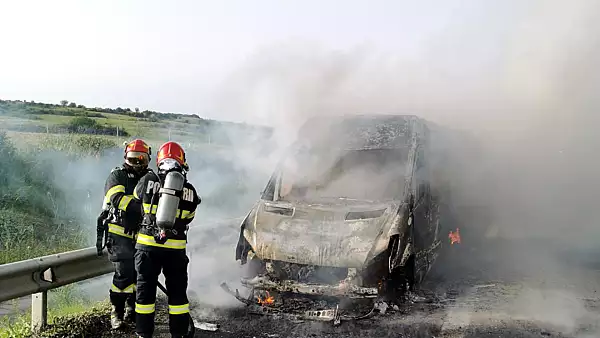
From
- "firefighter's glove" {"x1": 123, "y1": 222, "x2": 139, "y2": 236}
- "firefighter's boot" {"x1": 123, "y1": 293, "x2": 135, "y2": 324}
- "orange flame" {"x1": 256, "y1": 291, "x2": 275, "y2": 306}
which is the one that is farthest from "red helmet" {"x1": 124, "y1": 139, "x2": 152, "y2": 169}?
"orange flame" {"x1": 256, "y1": 291, "x2": 275, "y2": 306}

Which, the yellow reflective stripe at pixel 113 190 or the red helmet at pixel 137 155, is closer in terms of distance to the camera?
the yellow reflective stripe at pixel 113 190

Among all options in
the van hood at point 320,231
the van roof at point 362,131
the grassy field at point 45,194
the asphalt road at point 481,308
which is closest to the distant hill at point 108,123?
the grassy field at point 45,194

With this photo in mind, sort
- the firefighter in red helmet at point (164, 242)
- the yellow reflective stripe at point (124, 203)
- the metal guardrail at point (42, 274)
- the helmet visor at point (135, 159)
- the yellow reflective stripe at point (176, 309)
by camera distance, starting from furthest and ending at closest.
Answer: the helmet visor at point (135, 159) < the yellow reflective stripe at point (124, 203) < the yellow reflective stripe at point (176, 309) < the firefighter in red helmet at point (164, 242) < the metal guardrail at point (42, 274)

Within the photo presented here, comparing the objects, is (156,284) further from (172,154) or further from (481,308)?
(481,308)

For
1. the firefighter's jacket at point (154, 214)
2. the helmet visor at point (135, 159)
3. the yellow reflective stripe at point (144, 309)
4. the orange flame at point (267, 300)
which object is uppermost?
the helmet visor at point (135, 159)

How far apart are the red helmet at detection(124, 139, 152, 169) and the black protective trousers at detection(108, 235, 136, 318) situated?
2.29ft

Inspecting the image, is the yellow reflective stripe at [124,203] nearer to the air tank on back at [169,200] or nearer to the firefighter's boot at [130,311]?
the air tank on back at [169,200]

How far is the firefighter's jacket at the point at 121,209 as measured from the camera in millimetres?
5172

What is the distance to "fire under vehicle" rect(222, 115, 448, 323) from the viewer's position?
5.76 metres

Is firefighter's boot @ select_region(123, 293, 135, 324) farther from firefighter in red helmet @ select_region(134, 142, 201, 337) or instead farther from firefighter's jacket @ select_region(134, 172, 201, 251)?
firefighter's jacket @ select_region(134, 172, 201, 251)

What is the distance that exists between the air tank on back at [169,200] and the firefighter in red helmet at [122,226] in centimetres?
72

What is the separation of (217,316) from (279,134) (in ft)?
11.0

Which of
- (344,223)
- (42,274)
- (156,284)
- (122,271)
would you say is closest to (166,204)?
(156,284)

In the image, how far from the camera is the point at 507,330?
5.45 meters
